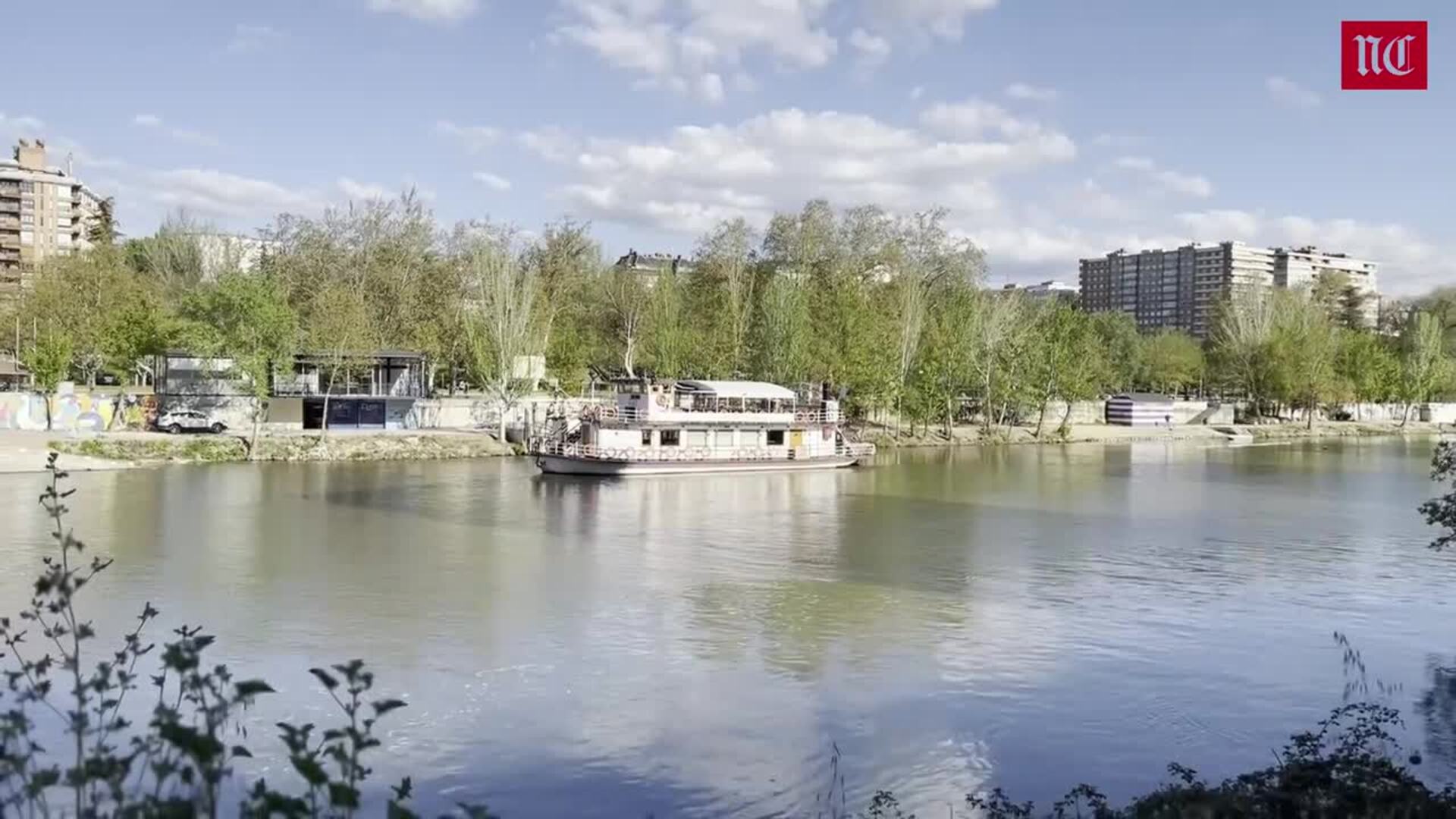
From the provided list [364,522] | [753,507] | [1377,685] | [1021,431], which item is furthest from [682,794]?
[1021,431]

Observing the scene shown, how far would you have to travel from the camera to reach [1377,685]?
57.2 feet

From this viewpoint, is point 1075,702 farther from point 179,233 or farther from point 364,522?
point 179,233

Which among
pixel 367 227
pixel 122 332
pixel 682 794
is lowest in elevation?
pixel 682 794

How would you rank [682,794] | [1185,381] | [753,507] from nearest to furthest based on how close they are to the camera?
[682,794], [753,507], [1185,381]

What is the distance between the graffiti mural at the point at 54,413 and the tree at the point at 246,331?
20.2ft

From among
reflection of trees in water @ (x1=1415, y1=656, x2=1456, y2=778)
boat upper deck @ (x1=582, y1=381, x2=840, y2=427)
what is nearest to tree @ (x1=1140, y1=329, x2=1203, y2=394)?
boat upper deck @ (x1=582, y1=381, x2=840, y2=427)

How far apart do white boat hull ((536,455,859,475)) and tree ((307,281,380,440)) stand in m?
17.0

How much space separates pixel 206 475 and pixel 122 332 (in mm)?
20316

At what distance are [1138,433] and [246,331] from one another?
241ft

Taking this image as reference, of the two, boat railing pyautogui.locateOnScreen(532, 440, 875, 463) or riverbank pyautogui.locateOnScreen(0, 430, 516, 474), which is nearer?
riverbank pyautogui.locateOnScreen(0, 430, 516, 474)

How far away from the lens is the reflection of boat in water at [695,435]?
52625 millimetres

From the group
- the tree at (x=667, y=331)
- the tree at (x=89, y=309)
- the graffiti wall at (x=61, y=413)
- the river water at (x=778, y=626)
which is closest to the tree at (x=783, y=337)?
Answer: the tree at (x=667, y=331)

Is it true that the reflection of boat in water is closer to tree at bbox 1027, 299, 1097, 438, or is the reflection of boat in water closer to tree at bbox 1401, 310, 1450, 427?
tree at bbox 1027, 299, 1097, 438

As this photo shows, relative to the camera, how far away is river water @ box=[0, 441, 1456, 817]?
Answer: 45.5 ft
